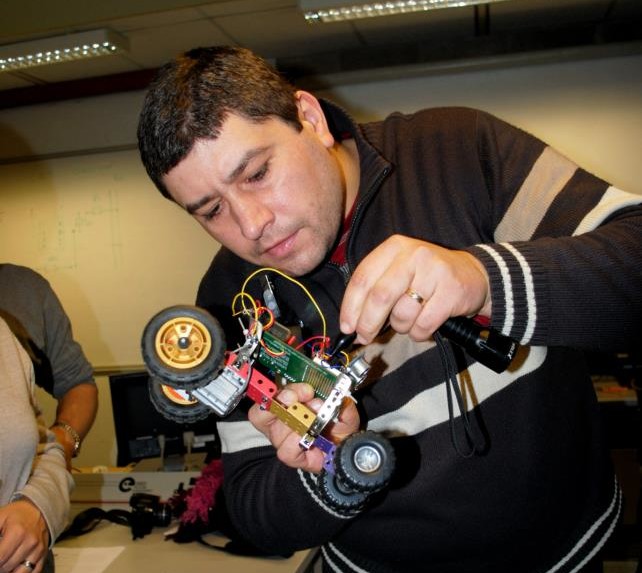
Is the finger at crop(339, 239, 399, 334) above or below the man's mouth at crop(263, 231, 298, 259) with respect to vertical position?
below

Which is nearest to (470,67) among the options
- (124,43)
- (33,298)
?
(124,43)

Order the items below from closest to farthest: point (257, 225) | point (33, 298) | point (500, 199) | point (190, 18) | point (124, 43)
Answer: point (257, 225)
point (500, 199)
point (33, 298)
point (190, 18)
point (124, 43)

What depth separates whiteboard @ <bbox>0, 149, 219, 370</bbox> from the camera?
6.14 m

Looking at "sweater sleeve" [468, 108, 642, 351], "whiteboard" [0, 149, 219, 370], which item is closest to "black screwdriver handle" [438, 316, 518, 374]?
"sweater sleeve" [468, 108, 642, 351]

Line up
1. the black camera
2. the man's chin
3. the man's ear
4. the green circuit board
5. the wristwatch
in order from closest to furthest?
the green circuit board
the man's chin
the man's ear
the wristwatch
the black camera

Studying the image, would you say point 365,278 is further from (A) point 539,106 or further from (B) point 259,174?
(A) point 539,106

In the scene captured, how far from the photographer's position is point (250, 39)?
5426 millimetres

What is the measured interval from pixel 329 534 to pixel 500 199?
2.81 feet

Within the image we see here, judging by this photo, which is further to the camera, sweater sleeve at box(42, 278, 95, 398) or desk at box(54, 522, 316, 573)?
sweater sleeve at box(42, 278, 95, 398)

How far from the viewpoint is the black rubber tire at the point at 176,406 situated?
3.56ft

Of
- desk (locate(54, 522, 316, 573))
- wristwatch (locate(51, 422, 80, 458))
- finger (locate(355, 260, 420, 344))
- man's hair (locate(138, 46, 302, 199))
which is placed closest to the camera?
finger (locate(355, 260, 420, 344))

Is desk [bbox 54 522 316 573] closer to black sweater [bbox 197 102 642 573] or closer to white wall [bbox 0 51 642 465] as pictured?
black sweater [bbox 197 102 642 573]

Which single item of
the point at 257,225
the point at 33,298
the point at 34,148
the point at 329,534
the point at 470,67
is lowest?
the point at 329,534

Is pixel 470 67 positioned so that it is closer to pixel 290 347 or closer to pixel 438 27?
pixel 438 27
